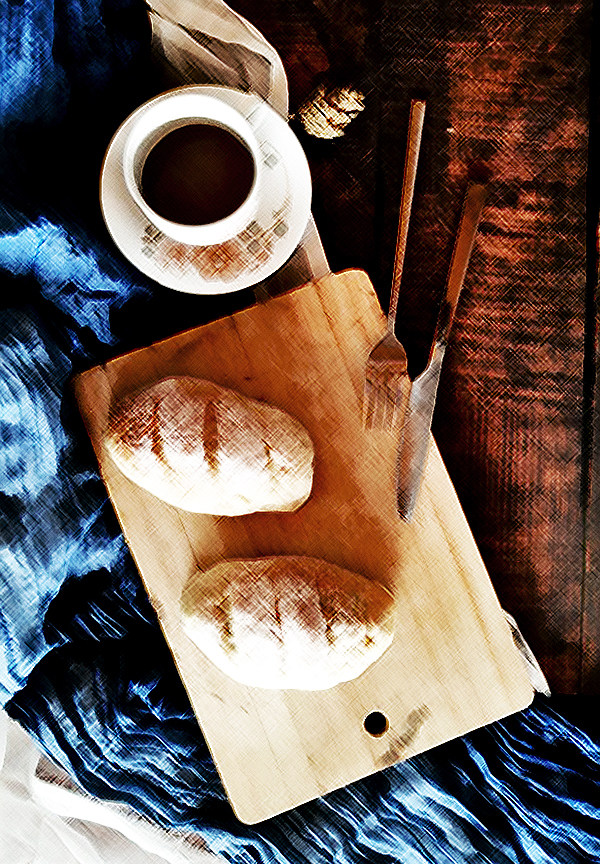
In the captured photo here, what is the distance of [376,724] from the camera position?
84cm

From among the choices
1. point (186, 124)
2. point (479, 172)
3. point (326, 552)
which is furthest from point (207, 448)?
point (479, 172)

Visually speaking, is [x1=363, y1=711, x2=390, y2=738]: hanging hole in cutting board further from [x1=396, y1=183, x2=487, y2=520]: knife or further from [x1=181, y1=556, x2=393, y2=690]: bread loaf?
[x1=396, y1=183, x2=487, y2=520]: knife

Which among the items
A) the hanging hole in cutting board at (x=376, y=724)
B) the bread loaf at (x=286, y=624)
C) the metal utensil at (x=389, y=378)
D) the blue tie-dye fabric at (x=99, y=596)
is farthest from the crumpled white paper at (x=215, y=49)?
the hanging hole in cutting board at (x=376, y=724)

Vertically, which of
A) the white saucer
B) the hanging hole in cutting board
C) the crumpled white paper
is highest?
the crumpled white paper

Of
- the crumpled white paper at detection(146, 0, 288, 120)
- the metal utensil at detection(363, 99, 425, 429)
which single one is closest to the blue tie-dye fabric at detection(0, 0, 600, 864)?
the crumpled white paper at detection(146, 0, 288, 120)

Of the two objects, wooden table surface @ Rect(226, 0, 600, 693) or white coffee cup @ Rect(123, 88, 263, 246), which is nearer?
white coffee cup @ Rect(123, 88, 263, 246)

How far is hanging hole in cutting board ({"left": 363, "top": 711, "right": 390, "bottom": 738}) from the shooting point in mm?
835

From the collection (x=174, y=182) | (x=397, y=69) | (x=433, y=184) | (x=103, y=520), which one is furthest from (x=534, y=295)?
(x=103, y=520)

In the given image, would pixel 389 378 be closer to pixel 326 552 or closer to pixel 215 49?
pixel 326 552

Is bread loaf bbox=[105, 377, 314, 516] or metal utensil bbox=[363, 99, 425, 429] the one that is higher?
bread loaf bbox=[105, 377, 314, 516]

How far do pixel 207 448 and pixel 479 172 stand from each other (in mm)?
376

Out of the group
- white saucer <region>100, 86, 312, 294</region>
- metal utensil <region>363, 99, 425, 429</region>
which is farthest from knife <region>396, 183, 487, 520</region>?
white saucer <region>100, 86, 312, 294</region>

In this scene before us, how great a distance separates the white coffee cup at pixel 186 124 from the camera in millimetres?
727

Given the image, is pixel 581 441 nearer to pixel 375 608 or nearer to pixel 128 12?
pixel 375 608
